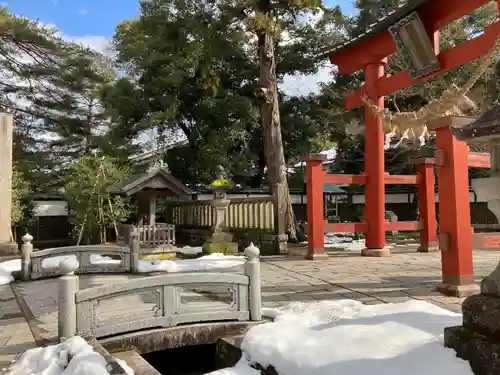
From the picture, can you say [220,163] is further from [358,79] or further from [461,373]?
[461,373]

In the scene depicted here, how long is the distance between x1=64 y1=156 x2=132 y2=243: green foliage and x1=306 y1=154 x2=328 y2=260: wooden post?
774 cm

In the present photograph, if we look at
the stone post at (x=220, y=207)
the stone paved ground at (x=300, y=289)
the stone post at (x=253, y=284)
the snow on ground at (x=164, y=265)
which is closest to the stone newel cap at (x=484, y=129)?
the stone post at (x=253, y=284)

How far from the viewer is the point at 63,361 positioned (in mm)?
3941

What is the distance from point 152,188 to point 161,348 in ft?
31.7

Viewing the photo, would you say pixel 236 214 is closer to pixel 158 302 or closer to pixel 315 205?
pixel 315 205

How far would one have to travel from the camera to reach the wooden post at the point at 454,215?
629cm

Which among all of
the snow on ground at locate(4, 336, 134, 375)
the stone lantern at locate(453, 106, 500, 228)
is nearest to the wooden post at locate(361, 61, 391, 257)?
the stone lantern at locate(453, 106, 500, 228)

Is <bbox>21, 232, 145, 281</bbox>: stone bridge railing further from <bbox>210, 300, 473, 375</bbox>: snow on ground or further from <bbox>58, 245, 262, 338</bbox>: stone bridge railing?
<bbox>210, 300, 473, 375</bbox>: snow on ground

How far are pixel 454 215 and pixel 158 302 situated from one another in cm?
418

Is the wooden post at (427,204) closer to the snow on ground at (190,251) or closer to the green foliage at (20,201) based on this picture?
the snow on ground at (190,251)

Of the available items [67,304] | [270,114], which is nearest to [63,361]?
[67,304]

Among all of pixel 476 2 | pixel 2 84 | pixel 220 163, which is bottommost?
pixel 220 163

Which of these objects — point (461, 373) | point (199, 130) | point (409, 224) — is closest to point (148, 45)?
point (199, 130)

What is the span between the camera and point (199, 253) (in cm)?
1384
